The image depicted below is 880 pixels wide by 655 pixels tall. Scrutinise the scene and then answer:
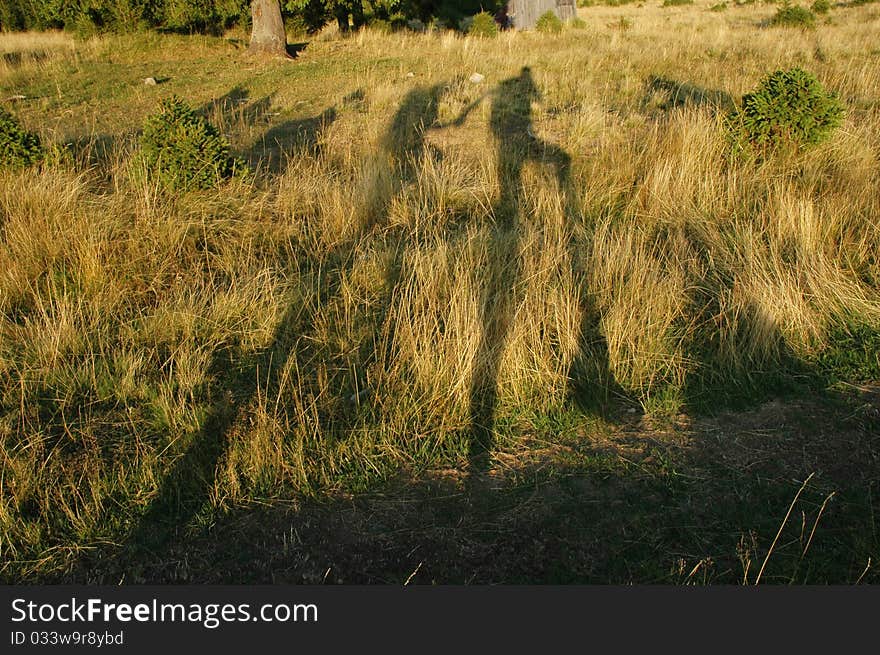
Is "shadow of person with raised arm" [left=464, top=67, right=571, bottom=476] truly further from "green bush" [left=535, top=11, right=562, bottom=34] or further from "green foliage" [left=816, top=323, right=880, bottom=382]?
"green bush" [left=535, top=11, right=562, bottom=34]

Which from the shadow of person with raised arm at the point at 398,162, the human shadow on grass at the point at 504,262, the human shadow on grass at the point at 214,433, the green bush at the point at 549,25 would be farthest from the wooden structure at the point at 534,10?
the human shadow on grass at the point at 214,433

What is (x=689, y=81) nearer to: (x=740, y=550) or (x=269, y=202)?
(x=269, y=202)

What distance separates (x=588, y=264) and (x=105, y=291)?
11.3 feet

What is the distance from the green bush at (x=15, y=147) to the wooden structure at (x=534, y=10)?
17.3 m

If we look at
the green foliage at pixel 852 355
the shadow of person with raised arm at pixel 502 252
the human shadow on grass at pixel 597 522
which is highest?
the shadow of person with raised arm at pixel 502 252

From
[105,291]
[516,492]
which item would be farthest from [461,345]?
[105,291]

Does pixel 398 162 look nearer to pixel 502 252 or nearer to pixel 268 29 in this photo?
pixel 502 252

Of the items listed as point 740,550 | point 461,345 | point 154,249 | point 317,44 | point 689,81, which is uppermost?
point 317,44

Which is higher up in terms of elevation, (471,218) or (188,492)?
(471,218)

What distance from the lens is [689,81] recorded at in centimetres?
1000

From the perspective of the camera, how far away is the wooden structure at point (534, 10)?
66.5ft

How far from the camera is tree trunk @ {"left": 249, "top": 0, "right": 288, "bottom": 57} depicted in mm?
14062

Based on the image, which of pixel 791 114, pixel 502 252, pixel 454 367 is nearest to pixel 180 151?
pixel 502 252

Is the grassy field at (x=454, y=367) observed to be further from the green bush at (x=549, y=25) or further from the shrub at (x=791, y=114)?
the green bush at (x=549, y=25)
